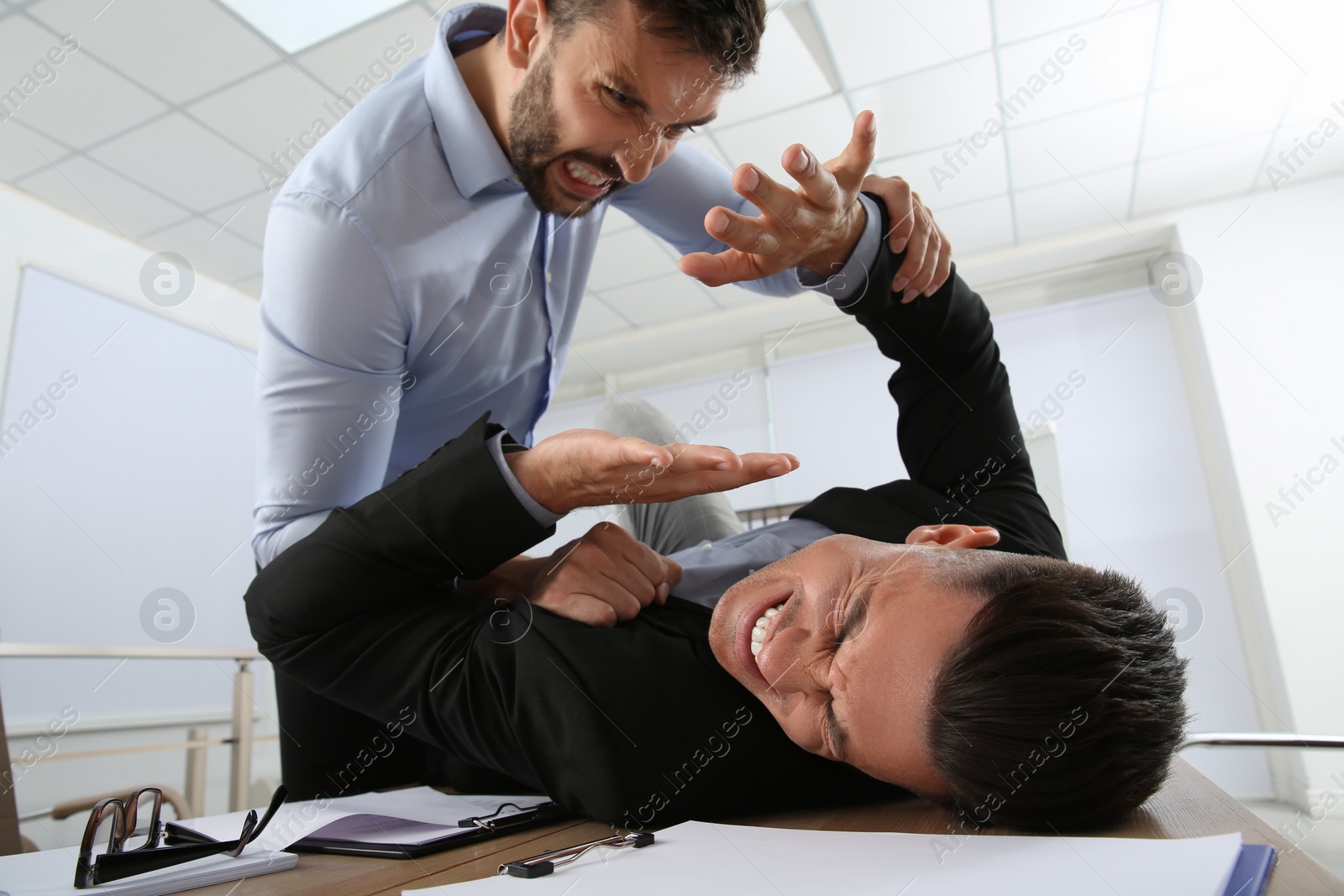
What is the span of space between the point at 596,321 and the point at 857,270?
16.6 ft

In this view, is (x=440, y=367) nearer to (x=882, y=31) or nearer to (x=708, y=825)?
(x=708, y=825)

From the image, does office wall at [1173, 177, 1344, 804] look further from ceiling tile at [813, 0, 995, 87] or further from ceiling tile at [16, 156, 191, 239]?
ceiling tile at [16, 156, 191, 239]

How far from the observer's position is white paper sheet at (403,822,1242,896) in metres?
0.51

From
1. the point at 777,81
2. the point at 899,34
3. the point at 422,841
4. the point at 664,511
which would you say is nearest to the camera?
the point at 422,841

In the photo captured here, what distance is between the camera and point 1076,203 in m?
4.87

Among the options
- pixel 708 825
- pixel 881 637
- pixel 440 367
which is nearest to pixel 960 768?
pixel 881 637

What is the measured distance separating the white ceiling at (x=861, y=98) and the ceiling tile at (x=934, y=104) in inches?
0.5

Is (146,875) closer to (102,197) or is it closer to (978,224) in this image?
(102,197)

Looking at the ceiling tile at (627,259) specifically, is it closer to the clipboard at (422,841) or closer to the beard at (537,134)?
the beard at (537,134)

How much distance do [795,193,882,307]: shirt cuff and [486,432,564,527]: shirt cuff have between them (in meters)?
0.59

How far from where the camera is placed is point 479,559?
2.85ft

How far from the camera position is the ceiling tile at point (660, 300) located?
560cm

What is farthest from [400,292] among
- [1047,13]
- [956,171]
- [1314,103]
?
[1314,103]

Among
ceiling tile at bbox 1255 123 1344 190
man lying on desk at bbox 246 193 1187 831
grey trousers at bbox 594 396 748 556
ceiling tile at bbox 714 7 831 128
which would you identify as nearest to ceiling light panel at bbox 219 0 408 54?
ceiling tile at bbox 714 7 831 128
